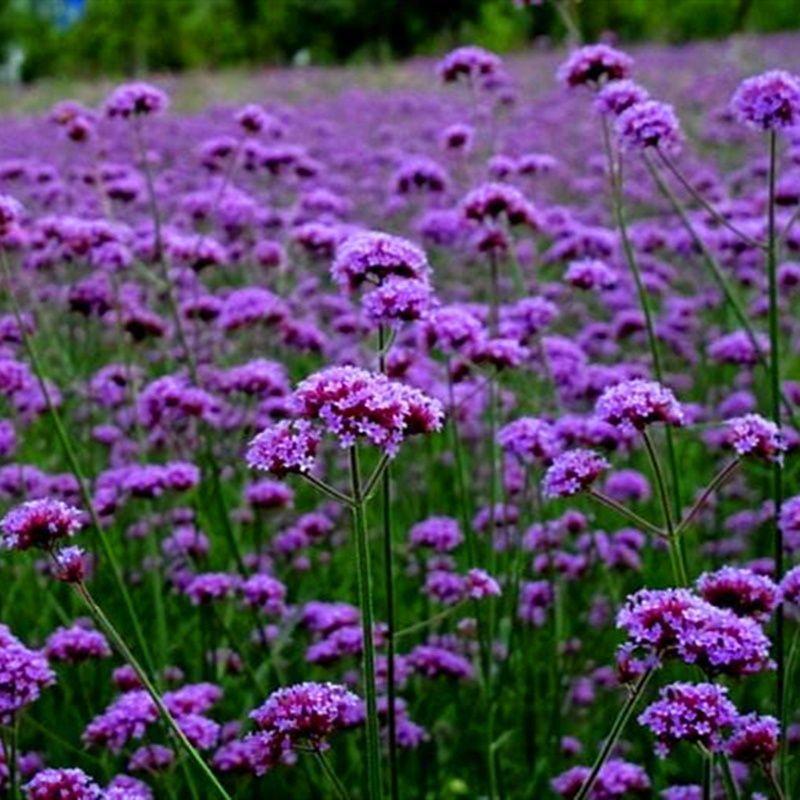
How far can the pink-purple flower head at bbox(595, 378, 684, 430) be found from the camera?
2184mm

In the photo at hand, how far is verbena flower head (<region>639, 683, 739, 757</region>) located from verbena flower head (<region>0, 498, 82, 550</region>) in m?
0.72

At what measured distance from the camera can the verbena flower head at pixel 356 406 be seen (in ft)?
6.19

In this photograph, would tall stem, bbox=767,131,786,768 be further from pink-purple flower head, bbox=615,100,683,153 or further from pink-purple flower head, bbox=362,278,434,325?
pink-purple flower head, bbox=362,278,434,325

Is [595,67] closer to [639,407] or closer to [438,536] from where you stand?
[438,536]

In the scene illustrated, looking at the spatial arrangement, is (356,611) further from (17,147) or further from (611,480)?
(17,147)

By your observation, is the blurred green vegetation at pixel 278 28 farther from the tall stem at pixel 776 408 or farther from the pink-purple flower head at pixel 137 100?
the tall stem at pixel 776 408

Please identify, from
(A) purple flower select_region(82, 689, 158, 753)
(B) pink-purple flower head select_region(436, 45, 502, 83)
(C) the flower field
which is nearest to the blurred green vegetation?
(C) the flower field

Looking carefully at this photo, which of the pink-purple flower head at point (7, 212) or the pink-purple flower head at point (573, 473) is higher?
the pink-purple flower head at point (7, 212)

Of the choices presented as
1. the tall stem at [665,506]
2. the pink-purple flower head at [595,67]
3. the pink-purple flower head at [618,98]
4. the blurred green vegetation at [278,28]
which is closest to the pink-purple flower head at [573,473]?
the tall stem at [665,506]

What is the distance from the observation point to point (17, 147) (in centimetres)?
1150

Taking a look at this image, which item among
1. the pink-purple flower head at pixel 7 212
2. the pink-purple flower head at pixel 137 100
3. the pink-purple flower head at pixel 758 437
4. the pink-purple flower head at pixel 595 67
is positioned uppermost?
the pink-purple flower head at pixel 595 67

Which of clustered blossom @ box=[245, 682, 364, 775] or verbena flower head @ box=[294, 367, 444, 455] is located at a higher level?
verbena flower head @ box=[294, 367, 444, 455]

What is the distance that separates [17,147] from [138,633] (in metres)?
9.36

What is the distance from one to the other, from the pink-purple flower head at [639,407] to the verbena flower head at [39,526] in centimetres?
70
